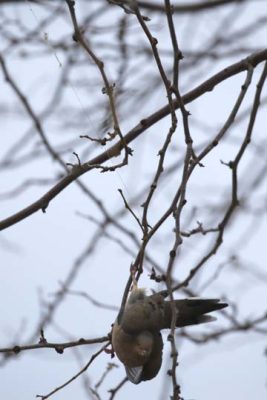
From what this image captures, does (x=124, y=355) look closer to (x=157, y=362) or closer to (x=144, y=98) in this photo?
(x=157, y=362)

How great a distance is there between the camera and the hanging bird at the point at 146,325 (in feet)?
5.14

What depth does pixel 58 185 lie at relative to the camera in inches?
76.4

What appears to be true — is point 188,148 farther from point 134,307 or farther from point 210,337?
point 210,337

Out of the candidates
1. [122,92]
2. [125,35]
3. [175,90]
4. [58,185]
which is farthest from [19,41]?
[175,90]

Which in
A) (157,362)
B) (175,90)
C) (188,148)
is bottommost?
(157,362)

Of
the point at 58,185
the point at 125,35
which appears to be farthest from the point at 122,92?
the point at 58,185

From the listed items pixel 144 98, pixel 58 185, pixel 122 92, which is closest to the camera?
pixel 58 185

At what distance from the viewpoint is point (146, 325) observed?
1571mm

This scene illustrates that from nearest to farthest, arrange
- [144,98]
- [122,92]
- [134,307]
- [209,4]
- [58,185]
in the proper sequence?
[134,307] < [58,185] < [122,92] < [209,4] < [144,98]

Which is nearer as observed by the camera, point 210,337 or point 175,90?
point 175,90

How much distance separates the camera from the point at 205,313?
5.36 ft

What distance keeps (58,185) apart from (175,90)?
1.39 feet

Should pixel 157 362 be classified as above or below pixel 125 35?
below

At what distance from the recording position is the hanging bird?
157cm
